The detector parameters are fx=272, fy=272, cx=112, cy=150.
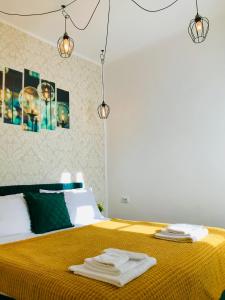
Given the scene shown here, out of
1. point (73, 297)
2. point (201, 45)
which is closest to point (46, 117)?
point (201, 45)

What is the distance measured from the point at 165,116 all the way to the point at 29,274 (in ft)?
9.22

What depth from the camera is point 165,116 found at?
12.3 ft

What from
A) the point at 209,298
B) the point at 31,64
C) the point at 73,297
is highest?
the point at 31,64

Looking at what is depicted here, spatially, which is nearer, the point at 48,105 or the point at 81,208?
the point at 81,208

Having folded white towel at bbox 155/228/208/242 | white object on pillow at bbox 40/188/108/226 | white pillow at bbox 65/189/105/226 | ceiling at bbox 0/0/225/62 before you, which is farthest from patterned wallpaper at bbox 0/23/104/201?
folded white towel at bbox 155/228/208/242

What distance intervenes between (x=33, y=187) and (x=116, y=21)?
2.21 m

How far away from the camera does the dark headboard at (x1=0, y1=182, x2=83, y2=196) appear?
292 centimetres

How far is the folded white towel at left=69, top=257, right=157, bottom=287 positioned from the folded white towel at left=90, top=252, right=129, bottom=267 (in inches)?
2.4

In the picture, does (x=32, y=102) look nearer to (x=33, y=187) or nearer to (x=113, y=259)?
(x=33, y=187)

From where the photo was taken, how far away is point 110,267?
1393mm

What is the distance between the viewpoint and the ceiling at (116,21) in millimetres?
2945

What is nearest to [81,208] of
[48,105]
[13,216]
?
[13,216]

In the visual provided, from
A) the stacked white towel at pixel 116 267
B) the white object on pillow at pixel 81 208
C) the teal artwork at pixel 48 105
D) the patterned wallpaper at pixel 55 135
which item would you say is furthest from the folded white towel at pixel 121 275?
the teal artwork at pixel 48 105

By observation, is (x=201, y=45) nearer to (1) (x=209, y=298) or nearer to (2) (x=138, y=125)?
(2) (x=138, y=125)
